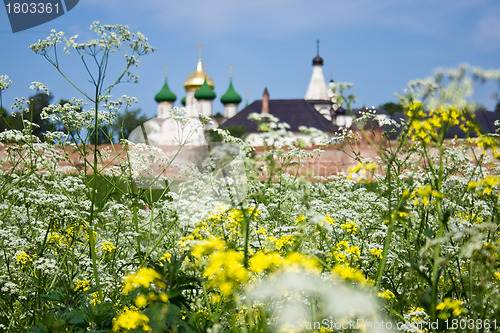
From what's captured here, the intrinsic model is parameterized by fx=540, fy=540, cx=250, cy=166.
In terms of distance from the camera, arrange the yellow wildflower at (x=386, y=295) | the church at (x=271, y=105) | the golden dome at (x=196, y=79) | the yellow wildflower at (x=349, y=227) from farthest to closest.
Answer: the golden dome at (x=196, y=79)
the church at (x=271, y=105)
the yellow wildflower at (x=349, y=227)
the yellow wildflower at (x=386, y=295)

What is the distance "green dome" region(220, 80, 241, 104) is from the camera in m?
57.7

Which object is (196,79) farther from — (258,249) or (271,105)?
(258,249)

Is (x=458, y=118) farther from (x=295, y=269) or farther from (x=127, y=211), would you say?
(x=127, y=211)

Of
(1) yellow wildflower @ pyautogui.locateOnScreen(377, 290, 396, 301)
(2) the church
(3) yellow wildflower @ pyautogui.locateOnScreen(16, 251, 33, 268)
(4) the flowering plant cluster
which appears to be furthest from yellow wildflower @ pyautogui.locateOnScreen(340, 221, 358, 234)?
(2) the church

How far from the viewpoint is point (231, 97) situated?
5769cm

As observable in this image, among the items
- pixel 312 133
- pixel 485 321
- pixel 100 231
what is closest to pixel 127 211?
pixel 100 231

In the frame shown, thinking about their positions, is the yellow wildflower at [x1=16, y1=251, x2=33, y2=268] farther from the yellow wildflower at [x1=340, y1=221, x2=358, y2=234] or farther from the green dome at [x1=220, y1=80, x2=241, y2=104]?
the green dome at [x1=220, y1=80, x2=241, y2=104]

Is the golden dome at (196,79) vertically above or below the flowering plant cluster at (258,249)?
above

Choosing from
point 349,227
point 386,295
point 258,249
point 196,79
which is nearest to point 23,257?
point 258,249

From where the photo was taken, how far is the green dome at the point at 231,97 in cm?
5769

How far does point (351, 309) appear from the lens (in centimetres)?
192

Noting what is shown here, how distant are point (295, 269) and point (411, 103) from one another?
1024 mm

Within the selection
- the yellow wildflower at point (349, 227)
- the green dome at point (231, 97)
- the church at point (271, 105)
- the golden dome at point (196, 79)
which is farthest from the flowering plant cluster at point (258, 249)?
the golden dome at point (196, 79)

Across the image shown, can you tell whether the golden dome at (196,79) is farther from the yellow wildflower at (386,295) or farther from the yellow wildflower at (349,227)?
the yellow wildflower at (386,295)
